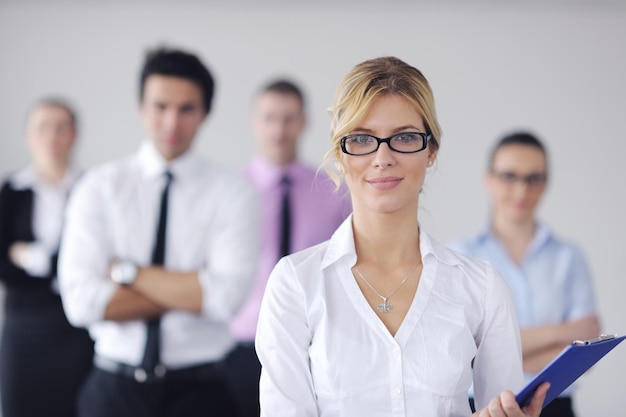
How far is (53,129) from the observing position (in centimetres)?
462

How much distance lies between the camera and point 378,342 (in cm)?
179

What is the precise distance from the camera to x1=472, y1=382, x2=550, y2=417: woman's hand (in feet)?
5.53

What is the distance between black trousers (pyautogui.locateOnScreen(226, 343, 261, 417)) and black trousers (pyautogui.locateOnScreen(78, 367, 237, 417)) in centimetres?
100

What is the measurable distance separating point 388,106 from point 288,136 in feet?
9.27

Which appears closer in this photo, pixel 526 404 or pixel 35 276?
pixel 526 404

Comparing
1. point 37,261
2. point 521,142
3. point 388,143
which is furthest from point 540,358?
point 37,261

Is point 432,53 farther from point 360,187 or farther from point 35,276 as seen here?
point 360,187

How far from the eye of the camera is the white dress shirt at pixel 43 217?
13.3ft

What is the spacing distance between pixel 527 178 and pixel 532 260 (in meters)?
0.35

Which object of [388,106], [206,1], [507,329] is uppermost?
[206,1]

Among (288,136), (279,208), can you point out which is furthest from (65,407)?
(288,136)

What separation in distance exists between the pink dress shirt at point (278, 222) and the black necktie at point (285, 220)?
0.06 ft

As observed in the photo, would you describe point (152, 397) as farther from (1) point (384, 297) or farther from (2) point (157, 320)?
(1) point (384, 297)

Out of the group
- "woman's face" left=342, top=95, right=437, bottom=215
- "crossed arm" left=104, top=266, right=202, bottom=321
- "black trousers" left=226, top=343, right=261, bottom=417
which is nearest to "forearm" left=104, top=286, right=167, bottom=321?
"crossed arm" left=104, top=266, right=202, bottom=321
